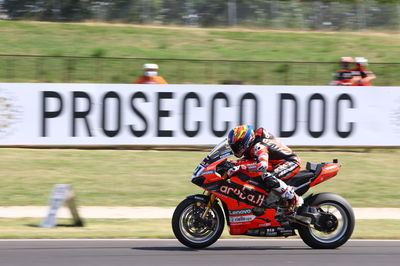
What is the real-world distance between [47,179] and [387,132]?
813cm

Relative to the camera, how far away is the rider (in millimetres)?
9453

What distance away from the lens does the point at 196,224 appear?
9.55 metres

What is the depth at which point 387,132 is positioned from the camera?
17828mm

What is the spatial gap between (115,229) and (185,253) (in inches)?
97.7

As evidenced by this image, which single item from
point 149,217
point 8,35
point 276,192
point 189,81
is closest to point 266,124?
point 189,81

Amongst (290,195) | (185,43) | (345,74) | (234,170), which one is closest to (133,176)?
(345,74)

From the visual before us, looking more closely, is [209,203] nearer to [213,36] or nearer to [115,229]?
[115,229]

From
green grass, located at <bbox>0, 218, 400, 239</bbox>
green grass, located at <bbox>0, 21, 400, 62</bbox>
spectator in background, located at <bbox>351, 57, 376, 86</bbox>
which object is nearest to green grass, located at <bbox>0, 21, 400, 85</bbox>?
green grass, located at <bbox>0, 21, 400, 62</bbox>

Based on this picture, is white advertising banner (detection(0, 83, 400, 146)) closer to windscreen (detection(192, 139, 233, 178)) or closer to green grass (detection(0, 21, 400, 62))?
windscreen (detection(192, 139, 233, 178))

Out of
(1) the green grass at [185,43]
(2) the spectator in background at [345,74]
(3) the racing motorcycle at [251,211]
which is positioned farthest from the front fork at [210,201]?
(1) the green grass at [185,43]

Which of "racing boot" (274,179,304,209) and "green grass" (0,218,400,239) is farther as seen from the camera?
"green grass" (0,218,400,239)

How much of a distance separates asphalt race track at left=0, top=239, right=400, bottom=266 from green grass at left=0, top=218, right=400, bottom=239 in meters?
0.51

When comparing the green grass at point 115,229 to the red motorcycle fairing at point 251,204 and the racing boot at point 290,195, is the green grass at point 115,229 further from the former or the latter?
the racing boot at point 290,195

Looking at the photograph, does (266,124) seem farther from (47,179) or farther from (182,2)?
(182,2)
